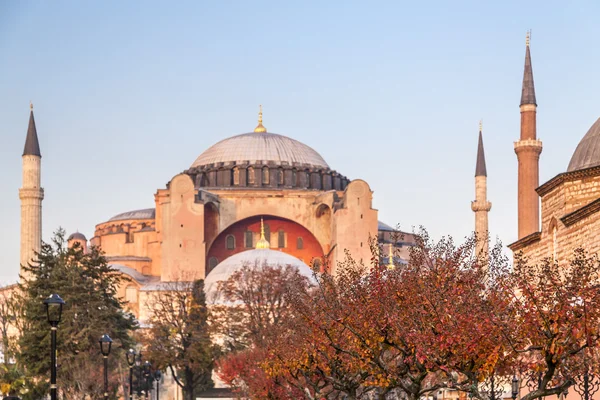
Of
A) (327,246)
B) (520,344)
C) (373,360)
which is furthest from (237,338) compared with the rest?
(520,344)

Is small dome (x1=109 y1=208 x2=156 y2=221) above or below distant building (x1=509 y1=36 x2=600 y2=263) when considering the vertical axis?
above

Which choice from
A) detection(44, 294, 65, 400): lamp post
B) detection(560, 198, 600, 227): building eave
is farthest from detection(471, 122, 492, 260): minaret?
detection(44, 294, 65, 400): lamp post

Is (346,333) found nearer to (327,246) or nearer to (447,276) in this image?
(447,276)

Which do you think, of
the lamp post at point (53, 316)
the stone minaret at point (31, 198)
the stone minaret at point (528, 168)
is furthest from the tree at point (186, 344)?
the lamp post at point (53, 316)

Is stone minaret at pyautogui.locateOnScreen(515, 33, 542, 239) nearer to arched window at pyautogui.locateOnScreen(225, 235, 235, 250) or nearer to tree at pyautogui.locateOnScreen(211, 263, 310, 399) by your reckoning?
tree at pyautogui.locateOnScreen(211, 263, 310, 399)

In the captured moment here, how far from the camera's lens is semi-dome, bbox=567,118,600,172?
95.9ft

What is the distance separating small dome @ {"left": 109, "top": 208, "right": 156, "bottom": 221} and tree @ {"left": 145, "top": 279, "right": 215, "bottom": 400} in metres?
26.2

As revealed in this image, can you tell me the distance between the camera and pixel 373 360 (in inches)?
703

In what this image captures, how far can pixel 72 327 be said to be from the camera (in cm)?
3738

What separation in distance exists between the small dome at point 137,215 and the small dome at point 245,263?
51.8 ft

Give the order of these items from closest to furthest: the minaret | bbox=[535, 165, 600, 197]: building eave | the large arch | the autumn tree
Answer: the autumn tree < bbox=[535, 165, 600, 197]: building eave < the minaret < the large arch

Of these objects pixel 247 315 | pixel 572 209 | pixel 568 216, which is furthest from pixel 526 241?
pixel 247 315

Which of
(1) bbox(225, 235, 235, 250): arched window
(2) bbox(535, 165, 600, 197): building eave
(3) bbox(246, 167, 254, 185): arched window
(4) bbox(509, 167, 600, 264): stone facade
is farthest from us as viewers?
(3) bbox(246, 167, 254, 185): arched window

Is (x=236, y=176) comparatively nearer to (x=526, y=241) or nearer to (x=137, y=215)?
(x=137, y=215)
